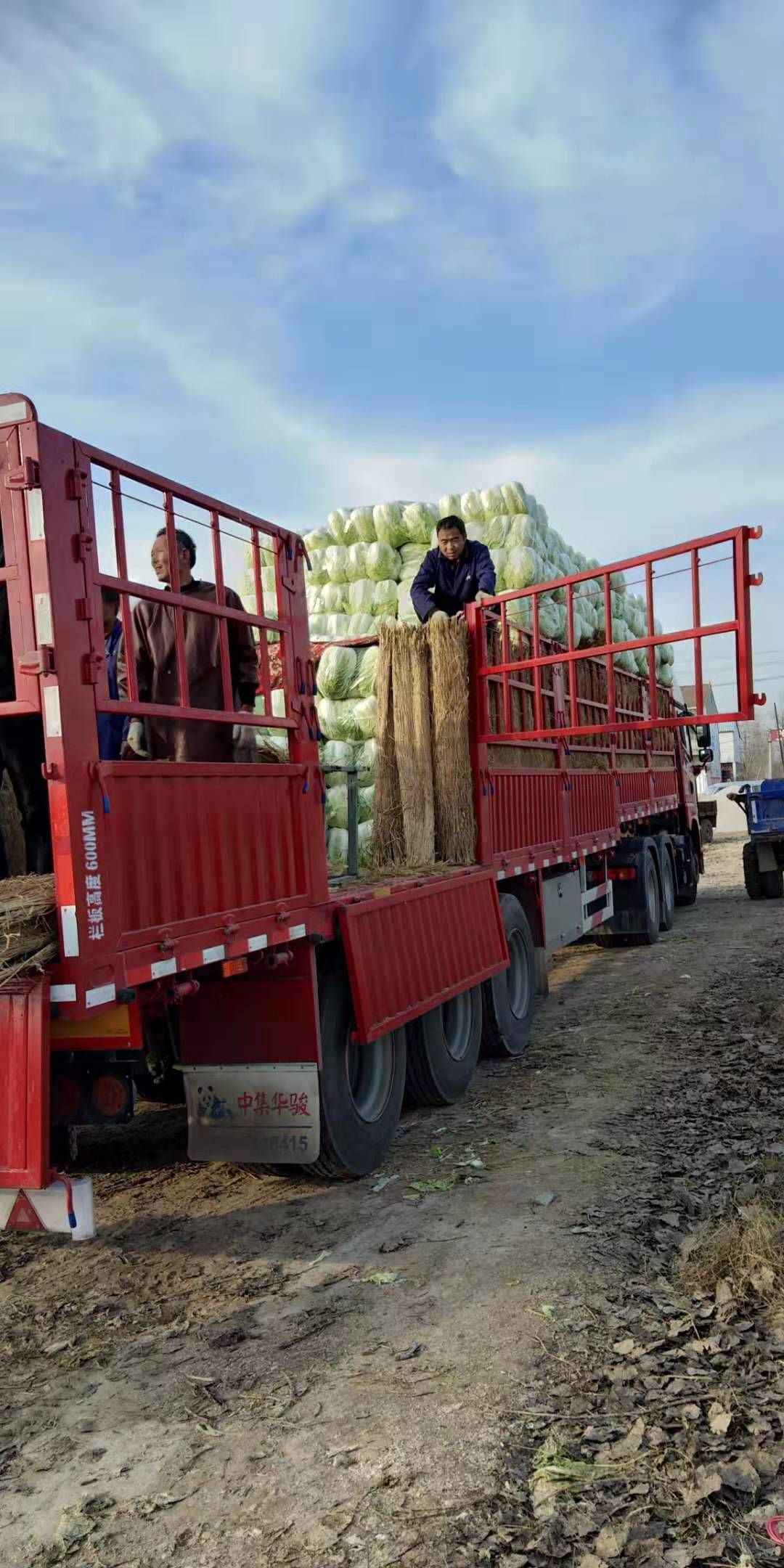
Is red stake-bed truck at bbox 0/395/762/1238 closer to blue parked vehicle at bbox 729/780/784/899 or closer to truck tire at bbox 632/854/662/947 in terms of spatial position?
truck tire at bbox 632/854/662/947

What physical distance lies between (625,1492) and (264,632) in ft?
10.4

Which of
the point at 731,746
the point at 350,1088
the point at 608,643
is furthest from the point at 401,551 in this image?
the point at 731,746

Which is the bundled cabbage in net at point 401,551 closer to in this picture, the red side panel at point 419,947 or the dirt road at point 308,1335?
the red side panel at point 419,947

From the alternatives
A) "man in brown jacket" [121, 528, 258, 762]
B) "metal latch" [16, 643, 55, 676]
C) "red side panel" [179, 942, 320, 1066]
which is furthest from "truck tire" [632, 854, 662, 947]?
"metal latch" [16, 643, 55, 676]

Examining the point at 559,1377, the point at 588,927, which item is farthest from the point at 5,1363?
the point at 588,927

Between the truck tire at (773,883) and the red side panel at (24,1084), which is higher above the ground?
the red side panel at (24,1084)

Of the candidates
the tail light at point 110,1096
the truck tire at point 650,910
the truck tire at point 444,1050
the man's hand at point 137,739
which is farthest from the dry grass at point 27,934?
the truck tire at point 650,910

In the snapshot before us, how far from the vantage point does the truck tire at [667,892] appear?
1335 cm

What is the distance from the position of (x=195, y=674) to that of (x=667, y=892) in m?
10.2

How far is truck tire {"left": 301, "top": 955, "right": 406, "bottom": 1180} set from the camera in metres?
4.80

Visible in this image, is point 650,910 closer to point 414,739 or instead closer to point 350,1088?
point 414,739

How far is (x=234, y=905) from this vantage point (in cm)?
413

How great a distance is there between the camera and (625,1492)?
2646mm

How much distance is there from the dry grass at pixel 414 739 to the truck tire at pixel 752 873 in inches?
381
